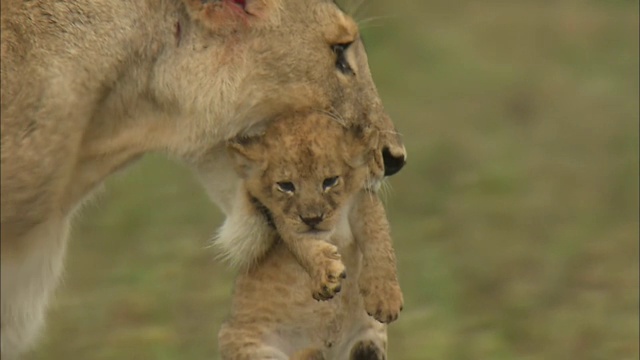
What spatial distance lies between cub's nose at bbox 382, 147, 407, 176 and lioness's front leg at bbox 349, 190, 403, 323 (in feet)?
0.31

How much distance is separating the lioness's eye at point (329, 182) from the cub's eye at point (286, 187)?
0.07m

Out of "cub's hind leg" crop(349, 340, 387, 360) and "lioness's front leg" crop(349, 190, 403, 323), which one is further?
"cub's hind leg" crop(349, 340, 387, 360)

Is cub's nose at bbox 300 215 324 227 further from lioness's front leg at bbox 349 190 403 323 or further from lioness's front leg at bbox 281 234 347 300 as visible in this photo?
lioness's front leg at bbox 349 190 403 323

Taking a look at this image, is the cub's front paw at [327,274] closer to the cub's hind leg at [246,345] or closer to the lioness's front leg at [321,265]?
the lioness's front leg at [321,265]

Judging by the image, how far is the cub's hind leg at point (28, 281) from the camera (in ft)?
12.8

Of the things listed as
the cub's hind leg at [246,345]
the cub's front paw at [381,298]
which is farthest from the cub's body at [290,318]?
the cub's front paw at [381,298]

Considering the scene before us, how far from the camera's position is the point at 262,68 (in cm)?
405

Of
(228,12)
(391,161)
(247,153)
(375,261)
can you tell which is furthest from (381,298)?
(228,12)

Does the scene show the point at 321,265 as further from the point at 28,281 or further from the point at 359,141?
the point at 28,281

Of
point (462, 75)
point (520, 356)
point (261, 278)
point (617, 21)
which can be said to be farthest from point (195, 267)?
point (617, 21)

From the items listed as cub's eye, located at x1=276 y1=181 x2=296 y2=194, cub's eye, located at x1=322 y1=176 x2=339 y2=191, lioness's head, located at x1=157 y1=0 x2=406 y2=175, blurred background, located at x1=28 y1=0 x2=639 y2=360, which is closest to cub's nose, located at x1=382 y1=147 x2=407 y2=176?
lioness's head, located at x1=157 y1=0 x2=406 y2=175

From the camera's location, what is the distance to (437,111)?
859 centimetres

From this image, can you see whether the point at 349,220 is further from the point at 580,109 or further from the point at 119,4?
the point at 580,109

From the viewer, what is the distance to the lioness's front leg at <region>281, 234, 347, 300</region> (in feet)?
13.2
